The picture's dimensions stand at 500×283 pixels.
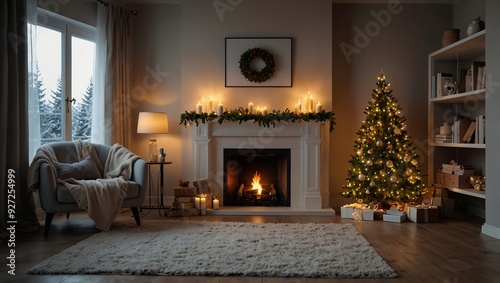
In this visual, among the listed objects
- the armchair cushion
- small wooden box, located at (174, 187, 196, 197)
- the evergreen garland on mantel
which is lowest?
small wooden box, located at (174, 187, 196, 197)

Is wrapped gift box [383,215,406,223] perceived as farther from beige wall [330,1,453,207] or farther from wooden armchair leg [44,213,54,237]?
wooden armchair leg [44,213,54,237]

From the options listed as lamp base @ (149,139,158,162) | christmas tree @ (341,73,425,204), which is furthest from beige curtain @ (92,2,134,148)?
christmas tree @ (341,73,425,204)

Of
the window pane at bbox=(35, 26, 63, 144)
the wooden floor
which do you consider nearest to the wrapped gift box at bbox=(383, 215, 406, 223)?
the wooden floor

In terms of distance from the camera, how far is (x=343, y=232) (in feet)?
14.5

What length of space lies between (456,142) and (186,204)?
→ 3.38 m

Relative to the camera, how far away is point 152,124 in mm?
5688

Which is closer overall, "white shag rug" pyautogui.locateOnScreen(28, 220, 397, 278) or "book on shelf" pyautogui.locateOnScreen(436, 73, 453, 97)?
"white shag rug" pyautogui.locateOnScreen(28, 220, 397, 278)

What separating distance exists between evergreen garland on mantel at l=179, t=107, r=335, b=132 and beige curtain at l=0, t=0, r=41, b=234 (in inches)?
76.5

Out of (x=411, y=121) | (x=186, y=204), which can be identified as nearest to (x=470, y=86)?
(x=411, y=121)

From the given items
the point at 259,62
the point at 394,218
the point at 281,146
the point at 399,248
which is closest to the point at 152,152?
the point at 281,146

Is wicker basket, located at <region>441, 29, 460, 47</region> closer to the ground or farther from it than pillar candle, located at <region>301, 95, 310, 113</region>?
farther from it

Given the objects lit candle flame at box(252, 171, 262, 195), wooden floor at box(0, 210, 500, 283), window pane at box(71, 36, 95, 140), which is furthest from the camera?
lit candle flame at box(252, 171, 262, 195)

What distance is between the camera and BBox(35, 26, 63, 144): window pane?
16.8ft

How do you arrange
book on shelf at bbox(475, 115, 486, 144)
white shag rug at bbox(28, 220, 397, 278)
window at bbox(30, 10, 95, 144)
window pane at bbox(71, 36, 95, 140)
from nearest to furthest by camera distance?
white shag rug at bbox(28, 220, 397, 278) → book on shelf at bbox(475, 115, 486, 144) → window at bbox(30, 10, 95, 144) → window pane at bbox(71, 36, 95, 140)
